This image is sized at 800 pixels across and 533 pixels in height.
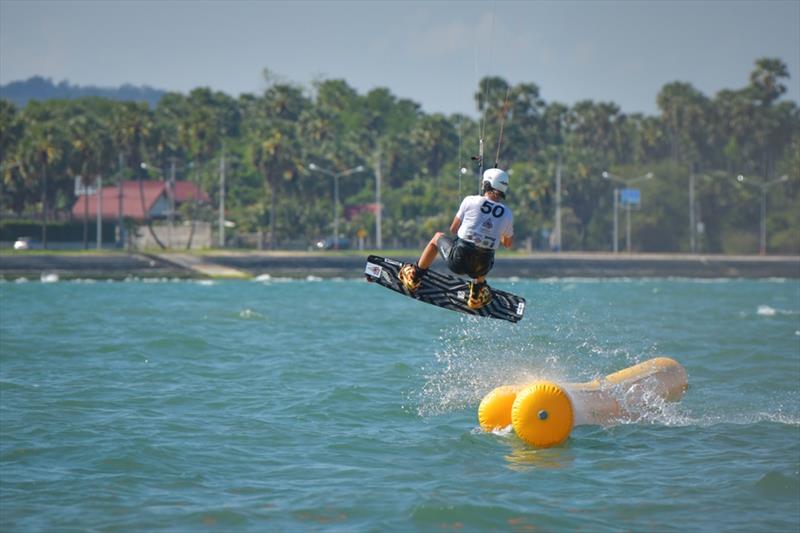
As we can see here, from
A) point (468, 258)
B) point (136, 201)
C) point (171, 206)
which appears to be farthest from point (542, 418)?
point (136, 201)

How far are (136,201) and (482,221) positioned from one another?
107 m

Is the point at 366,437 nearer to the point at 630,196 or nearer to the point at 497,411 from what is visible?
the point at 497,411

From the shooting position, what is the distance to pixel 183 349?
32.0m

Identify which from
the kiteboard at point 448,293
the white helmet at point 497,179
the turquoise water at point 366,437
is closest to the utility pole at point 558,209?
the turquoise water at point 366,437

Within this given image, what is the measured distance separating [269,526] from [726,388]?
1500cm

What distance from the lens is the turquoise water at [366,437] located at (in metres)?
14.2

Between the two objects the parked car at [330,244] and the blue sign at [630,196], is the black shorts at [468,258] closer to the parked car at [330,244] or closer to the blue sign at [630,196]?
the parked car at [330,244]

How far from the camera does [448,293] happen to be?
59.3 ft

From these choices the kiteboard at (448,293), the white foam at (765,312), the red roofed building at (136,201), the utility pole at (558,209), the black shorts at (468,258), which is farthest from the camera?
the red roofed building at (136,201)

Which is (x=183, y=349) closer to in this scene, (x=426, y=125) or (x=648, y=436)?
(x=648, y=436)

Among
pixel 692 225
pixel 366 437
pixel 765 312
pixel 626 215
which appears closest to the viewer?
pixel 366 437

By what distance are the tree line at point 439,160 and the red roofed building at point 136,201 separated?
179cm

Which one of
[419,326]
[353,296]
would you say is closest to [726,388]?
[419,326]

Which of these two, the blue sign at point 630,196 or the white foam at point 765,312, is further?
the blue sign at point 630,196
